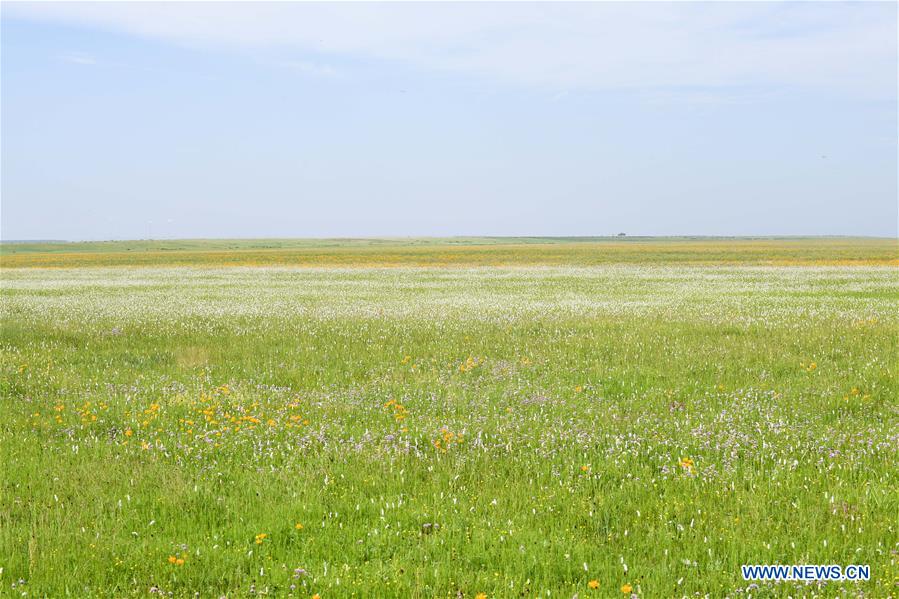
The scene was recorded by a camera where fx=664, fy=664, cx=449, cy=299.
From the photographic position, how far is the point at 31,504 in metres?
6.78

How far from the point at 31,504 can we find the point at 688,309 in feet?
70.7

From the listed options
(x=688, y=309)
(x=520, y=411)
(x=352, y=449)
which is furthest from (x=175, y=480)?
(x=688, y=309)

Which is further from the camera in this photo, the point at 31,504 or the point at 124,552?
the point at 31,504

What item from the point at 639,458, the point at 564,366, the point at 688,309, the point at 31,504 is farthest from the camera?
the point at 688,309

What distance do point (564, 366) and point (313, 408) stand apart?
557 centimetres

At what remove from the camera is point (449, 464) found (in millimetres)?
7910

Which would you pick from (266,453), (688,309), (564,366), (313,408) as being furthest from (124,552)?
(688,309)

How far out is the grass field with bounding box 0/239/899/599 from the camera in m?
5.47

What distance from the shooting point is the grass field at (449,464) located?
17.9 ft

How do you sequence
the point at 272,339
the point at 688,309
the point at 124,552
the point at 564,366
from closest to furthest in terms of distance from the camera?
the point at 124,552
the point at 564,366
the point at 272,339
the point at 688,309

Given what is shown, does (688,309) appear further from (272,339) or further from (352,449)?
(352,449)

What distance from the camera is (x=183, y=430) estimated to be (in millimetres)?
9477

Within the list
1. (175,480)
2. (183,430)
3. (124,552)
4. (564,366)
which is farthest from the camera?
(564,366)

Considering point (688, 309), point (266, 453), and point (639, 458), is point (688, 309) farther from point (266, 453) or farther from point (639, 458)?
point (266, 453)
